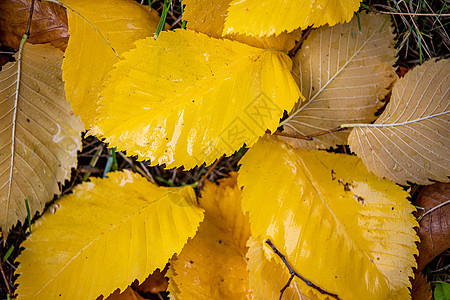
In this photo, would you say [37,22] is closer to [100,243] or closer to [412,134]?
[100,243]

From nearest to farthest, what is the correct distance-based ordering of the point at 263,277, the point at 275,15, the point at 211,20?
the point at 275,15 < the point at 211,20 < the point at 263,277

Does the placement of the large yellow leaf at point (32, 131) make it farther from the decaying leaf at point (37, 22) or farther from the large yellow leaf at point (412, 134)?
the large yellow leaf at point (412, 134)

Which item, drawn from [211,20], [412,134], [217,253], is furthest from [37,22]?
[412,134]

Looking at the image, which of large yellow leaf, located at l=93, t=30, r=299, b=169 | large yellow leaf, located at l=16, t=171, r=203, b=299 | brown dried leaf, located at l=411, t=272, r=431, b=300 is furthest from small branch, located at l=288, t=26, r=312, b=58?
brown dried leaf, located at l=411, t=272, r=431, b=300

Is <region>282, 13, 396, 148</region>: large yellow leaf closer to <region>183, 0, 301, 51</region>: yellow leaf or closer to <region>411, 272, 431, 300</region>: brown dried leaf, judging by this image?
<region>183, 0, 301, 51</region>: yellow leaf

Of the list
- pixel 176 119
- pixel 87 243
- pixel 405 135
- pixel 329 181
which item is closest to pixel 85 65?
pixel 176 119

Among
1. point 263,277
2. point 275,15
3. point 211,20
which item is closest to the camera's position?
point 275,15

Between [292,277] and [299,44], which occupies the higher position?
[299,44]

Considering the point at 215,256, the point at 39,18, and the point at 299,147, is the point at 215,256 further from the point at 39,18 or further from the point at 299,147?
the point at 39,18
